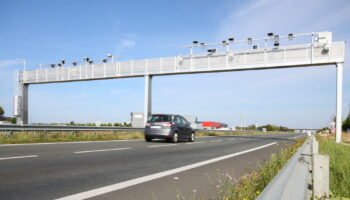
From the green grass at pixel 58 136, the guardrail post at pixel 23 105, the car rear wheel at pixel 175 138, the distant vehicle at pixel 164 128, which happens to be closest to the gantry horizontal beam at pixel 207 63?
the guardrail post at pixel 23 105

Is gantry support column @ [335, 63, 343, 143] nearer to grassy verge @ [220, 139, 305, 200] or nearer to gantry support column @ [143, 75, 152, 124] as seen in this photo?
gantry support column @ [143, 75, 152, 124]

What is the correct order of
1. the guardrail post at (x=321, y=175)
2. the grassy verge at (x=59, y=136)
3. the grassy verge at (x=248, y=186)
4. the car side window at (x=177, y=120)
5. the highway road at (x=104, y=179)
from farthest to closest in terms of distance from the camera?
the car side window at (x=177, y=120) < the grassy verge at (x=59, y=136) < the highway road at (x=104, y=179) < the grassy verge at (x=248, y=186) < the guardrail post at (x=321, y=175)

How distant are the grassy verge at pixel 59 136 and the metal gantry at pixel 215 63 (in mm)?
8800

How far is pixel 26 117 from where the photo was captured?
130 feet

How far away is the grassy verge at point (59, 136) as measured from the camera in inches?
568

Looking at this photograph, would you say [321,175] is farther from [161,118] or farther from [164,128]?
[161,118]

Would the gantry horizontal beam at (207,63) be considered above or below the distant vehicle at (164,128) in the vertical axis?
above

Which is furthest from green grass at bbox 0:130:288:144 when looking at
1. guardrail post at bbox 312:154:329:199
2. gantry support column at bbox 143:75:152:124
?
guardrail post at bbox 312:154:329:199

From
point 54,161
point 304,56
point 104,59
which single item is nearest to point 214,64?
point 304,56

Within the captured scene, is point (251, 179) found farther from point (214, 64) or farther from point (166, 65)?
point (166, 65)

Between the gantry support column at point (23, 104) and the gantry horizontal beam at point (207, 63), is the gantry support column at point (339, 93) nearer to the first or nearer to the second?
the gantry horizontal beam at point (207, 63)

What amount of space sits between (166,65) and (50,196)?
2700cm

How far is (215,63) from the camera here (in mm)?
28734

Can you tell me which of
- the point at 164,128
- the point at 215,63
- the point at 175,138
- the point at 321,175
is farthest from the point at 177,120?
the point at 321,175
